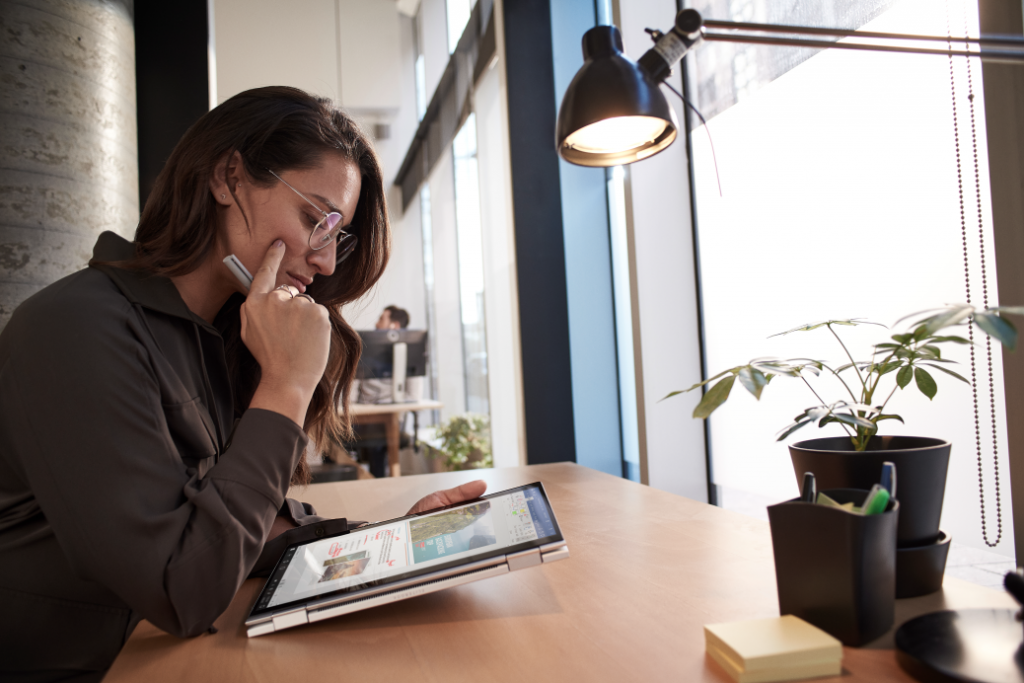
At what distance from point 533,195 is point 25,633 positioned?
2145 millimetres

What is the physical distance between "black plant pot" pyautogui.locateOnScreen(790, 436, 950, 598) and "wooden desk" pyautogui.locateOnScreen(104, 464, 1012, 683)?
27 millimetres

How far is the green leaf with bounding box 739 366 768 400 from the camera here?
0.61 m

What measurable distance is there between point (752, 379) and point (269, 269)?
2.63 ft

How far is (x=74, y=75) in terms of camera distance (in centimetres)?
241

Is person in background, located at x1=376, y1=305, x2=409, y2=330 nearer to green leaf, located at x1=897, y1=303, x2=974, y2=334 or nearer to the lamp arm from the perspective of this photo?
the lamp arm

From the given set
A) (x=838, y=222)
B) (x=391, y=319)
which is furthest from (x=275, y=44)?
(x=838, y=222)

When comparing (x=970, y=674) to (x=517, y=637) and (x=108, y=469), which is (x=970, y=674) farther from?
(x=108, y=469)

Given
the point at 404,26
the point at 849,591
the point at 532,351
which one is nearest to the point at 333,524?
the point at 849,591

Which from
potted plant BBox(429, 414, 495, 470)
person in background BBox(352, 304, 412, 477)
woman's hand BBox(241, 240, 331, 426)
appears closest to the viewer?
woman's hand BBox(241, 240, 331, 426)

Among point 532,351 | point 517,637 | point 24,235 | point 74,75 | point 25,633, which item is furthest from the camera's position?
point 532,351

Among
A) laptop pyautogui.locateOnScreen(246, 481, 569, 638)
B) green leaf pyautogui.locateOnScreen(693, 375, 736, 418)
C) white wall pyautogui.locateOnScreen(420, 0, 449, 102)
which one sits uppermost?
white wall pyautogui.locateOnScreen(420, 0, 449, 102)

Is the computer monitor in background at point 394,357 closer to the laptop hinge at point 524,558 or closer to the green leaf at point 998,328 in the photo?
the laptop hinge at point 524,558

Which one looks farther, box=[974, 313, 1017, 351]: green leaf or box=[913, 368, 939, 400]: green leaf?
box=[913, 368, 939, 400]: green leaf

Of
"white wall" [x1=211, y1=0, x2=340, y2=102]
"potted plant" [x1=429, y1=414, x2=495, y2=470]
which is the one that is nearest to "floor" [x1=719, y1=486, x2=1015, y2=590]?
"potted plant" [x1=429, y1=414, x2=495, y2=470]
